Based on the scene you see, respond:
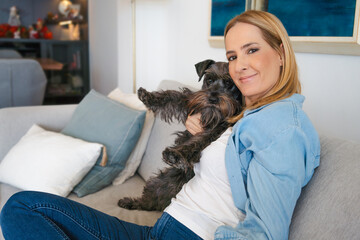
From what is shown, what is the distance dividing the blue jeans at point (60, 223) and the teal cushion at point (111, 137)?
26.7 inches

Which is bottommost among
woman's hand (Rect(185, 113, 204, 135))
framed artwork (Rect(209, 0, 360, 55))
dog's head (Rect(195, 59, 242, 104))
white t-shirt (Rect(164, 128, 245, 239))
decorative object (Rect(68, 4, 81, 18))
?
white t-shirt (Rect(164, 128, 245, 239))

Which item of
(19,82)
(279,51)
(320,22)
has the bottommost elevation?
(19,82)

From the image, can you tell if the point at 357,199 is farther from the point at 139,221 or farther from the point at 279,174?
the point at 139,221

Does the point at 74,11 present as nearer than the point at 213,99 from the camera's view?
No

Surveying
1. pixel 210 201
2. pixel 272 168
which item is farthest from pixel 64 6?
pixel 272 168

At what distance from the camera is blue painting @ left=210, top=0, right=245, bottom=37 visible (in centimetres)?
217

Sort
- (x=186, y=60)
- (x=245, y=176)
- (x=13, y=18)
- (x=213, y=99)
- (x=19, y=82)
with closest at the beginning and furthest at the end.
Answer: (x=245, y=176)
(x=213, y=99)
(x=186, y=60)
(x=19, y=82)
(x=13, y=18)

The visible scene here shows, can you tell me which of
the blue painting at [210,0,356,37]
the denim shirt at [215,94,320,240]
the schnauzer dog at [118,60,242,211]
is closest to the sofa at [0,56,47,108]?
the schnauzer dog at [118,60,242,211]

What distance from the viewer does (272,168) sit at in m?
1.03

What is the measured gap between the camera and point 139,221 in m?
1.69

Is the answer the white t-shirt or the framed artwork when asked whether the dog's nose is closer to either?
the white t-shirt

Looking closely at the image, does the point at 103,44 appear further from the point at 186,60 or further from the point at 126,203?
the point at 126,203

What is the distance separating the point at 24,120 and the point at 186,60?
129 centimetres

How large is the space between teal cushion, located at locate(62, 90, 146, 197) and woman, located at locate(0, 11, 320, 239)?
2.26 ft
